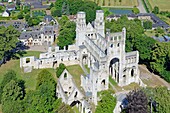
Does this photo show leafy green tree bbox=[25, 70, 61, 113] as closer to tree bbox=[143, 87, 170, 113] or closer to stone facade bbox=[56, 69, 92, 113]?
stone facade bbox=[56, 69, 92, 113]

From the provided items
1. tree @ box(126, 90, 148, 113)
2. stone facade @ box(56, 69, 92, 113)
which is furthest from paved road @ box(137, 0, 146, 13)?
tree @ box(126, 90, 148, 113)

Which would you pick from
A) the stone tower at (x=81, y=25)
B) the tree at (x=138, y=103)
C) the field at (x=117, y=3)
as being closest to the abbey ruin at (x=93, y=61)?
the stone tower at (x=81, y=25)

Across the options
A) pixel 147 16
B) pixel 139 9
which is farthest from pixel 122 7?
pixel 147 16

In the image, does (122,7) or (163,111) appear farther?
(122,7)

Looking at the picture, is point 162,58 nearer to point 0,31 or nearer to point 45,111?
point 45,111

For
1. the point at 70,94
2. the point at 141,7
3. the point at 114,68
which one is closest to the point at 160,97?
the point at 70,94

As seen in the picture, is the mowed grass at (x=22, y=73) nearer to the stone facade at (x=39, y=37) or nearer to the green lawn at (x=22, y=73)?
the green lawn at (x=22, y=73)
